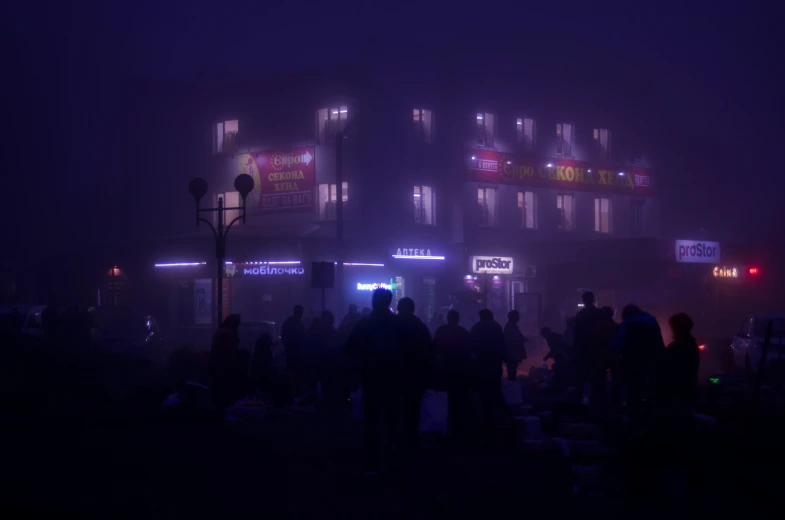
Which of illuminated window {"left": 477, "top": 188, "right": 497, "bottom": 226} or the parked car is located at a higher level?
illuminated window {"left": 477, "top": 188, "right": 497, "bottom": 226}

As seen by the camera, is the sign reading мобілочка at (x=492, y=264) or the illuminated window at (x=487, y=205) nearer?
the sign reading мобілочка at (x=492, y=264)

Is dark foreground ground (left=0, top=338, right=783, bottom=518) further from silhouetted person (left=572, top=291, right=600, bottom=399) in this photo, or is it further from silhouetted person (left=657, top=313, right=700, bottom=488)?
silhouetted person (left=572, top=291, right=600, bottom=399)

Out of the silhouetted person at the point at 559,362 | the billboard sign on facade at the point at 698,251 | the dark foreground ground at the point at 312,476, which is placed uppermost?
the billboard sign on facade at the point at 698,251

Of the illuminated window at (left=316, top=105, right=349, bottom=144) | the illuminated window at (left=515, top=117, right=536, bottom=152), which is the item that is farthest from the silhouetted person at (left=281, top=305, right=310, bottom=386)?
the illuminated window at (left=515, top=117, right=536, bottom=152)

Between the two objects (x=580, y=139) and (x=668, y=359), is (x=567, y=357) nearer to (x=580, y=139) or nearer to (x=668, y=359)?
(x=668, y=359)

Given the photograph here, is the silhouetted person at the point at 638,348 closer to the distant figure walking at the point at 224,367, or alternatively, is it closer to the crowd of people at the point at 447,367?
the crowd of people at the point at 447,367

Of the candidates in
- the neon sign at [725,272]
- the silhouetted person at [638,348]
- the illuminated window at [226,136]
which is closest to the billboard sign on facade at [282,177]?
the illuminated window at [226,136]

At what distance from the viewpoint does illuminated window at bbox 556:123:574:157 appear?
43438mm

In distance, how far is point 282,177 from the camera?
3794 centimetres

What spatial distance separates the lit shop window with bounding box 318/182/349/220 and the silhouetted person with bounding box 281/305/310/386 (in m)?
20.6

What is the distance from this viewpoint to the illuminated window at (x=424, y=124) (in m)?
39.0

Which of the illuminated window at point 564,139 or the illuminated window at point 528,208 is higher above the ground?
the illuminated window at point 564,139

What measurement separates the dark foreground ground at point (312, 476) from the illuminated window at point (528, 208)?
29964 mm

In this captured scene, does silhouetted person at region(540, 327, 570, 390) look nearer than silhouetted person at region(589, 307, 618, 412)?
No
